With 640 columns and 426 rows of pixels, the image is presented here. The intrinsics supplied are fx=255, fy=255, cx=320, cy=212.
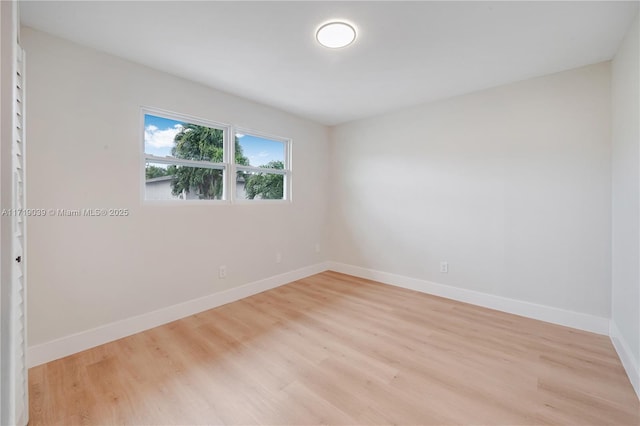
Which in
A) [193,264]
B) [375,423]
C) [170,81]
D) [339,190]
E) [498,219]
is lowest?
[375,423]

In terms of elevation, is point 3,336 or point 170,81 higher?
point 170,81

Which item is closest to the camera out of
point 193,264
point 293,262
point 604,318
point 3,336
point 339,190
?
point 3,336

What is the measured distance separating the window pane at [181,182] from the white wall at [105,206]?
0.13 m

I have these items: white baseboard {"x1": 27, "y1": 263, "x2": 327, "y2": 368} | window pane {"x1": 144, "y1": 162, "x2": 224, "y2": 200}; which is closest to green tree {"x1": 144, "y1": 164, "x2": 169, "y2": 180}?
window pane {"x1": 144, "y1": 162, "x2": 224, "y2": 200}

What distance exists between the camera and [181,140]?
2.70 m

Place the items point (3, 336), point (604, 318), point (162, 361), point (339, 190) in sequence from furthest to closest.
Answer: point (339, 190), point (604, 318), point (162, 361), point (3, 336)

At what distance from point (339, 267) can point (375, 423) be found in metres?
2.98

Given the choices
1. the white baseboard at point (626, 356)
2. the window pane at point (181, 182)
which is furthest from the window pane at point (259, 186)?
the white baseboard at point (626, 356)

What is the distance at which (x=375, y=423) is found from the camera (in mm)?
1383

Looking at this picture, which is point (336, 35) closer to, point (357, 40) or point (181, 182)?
point (357, 40)

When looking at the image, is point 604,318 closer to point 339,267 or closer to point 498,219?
point 498,219

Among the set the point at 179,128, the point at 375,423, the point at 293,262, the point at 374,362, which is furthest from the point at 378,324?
the point at 179,128

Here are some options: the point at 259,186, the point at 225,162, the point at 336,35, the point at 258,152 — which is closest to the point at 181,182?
the point at 225,162

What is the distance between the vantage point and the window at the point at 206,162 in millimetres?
2514
